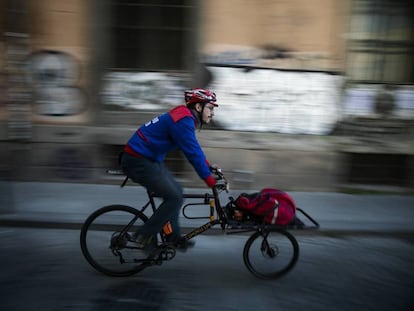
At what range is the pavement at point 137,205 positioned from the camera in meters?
5.52

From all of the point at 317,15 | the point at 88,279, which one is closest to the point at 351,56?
the point at 317,15

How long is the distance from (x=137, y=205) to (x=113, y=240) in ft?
7.14

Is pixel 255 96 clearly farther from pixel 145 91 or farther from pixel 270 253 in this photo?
pixel 270 253

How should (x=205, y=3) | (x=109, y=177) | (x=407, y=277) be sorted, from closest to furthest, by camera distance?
(x=407, y=277) < (x=205, y=3) < (x=109, y=177)

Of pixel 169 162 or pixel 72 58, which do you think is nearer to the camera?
pixel 72 58

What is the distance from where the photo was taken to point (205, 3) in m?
6.72

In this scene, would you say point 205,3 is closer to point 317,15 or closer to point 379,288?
point 317,15

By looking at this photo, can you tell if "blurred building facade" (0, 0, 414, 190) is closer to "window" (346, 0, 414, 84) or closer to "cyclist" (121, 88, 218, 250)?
"window" (346, 0, 414, 84)

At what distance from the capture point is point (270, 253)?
405 centimetres

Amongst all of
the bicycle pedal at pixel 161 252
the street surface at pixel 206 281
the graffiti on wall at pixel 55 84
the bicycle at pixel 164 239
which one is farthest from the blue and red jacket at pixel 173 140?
the graffiti on wall at pixel 55 84

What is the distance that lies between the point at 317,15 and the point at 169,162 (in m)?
3.51

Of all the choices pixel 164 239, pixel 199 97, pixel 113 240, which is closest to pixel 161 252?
pixel 164 239

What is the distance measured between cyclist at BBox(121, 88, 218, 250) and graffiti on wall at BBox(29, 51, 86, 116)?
3.61 meters

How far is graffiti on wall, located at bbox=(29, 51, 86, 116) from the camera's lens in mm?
6820
